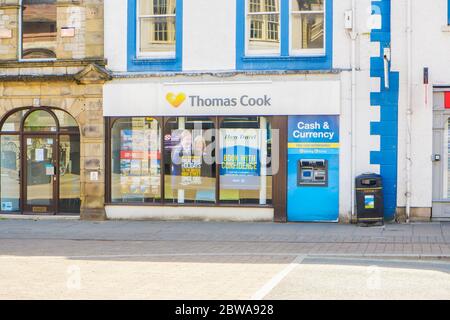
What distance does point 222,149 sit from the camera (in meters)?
18.5

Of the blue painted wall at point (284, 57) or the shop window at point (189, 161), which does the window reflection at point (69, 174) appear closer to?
the shop window at point (189, 161)

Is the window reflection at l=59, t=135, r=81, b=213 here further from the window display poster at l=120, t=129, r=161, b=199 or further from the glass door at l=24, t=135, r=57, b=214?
the window display poster at l=120, t=129, r=161, b=199

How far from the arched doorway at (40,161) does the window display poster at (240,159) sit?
3.89 metres

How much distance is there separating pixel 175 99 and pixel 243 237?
Answer: 461 cm

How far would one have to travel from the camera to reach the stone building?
19062 mm

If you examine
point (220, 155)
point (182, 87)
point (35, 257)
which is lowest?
point (35, 257)

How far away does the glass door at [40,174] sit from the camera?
64.3 feet

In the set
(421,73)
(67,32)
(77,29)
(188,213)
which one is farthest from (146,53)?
(421,73)

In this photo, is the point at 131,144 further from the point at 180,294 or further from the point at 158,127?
the point at 180,294

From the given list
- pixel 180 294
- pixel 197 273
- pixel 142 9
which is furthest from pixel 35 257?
pixel 142 9

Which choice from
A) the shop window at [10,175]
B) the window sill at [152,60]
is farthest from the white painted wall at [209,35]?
the shop window at [10,175]

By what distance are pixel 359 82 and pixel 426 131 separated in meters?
1.90

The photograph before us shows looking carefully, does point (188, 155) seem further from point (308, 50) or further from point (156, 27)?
point (308, 50)

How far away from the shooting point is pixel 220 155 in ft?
60.7
